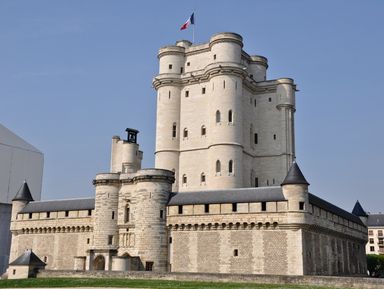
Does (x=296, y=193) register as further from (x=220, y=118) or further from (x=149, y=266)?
(x=220, y=118)

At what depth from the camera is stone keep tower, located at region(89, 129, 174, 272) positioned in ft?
133

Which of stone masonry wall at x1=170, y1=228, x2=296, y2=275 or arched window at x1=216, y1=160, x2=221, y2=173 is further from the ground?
arched window at x1=216, y1=160, x2=221, y2=173

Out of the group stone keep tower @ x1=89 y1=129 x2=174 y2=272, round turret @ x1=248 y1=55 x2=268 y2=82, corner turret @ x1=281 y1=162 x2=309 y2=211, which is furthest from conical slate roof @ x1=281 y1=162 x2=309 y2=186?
round turret @ x1=248 y1=55 x2=268 y2=82

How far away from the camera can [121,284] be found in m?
31.4

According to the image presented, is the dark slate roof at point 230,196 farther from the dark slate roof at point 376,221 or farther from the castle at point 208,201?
the dark slate roof at point 376,221

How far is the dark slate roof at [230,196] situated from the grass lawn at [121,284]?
9.41 meters

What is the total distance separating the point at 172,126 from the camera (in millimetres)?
54625

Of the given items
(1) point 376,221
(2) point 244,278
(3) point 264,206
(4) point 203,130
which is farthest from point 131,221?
(1) point 376,221

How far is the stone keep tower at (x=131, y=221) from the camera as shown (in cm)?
4062

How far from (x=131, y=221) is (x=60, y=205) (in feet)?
29.6

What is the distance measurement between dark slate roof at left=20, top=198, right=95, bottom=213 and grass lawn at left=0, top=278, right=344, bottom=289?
38.4 ft

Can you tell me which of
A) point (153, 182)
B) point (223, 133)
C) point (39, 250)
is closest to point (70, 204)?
point (39, 250)

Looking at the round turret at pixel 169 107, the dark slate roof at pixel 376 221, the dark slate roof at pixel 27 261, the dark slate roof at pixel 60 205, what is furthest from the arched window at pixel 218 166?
the dark slate roof at pixel 376 221

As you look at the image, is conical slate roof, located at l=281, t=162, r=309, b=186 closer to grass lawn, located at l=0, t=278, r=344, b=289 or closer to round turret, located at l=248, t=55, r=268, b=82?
grass lawn, located at l=0, t=278, r=344, b=289
